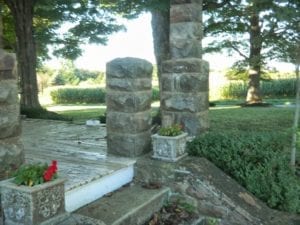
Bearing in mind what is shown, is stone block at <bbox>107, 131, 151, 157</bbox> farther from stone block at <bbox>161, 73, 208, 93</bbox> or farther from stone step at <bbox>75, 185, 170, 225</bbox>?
stone block at <bbox>161, 73, 208, 93</bbox>

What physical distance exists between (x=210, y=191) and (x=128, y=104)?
1538 mm

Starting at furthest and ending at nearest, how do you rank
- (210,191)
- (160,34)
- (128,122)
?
(160,34)
(128,122)
(210,191)

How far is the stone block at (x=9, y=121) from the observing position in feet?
12.2

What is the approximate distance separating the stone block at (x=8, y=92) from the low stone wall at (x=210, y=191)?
1894mm

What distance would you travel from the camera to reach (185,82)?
221 inches

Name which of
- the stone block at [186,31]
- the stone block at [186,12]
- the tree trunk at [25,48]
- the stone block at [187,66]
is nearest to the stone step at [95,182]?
the stone block at [187,66]

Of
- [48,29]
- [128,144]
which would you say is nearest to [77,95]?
[48,29]

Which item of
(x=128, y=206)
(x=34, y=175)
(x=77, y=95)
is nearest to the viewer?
(x=34, y=175)

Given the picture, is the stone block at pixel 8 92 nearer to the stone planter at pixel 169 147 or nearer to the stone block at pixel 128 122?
the stone block at pixel 128 122

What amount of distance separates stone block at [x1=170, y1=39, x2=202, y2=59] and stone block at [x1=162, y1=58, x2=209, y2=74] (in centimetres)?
11

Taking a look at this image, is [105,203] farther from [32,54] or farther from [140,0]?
[32,54]

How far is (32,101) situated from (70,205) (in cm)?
786

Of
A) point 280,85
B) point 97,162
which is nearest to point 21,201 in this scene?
point 97,162

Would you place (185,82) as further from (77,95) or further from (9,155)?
(77,95)
